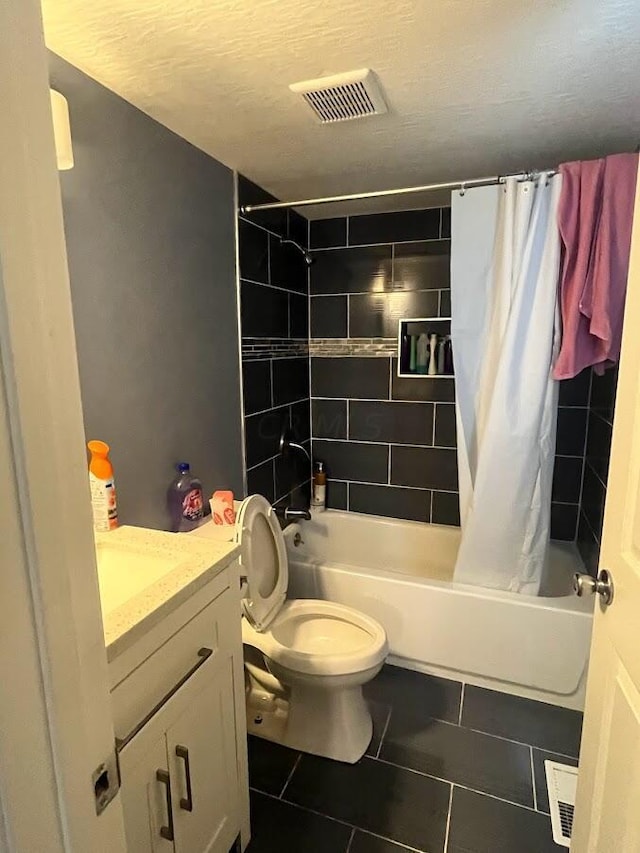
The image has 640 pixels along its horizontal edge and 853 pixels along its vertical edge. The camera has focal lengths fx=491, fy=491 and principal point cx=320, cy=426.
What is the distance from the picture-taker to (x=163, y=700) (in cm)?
102

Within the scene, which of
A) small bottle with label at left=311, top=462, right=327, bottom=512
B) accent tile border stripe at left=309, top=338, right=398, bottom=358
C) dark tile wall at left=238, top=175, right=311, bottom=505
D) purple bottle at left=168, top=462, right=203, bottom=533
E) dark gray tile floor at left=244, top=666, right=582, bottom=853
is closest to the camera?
dark gray tile floor at left=244, top=666, right=582, bottom=853

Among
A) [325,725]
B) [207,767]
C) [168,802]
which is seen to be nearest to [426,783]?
[325,725]

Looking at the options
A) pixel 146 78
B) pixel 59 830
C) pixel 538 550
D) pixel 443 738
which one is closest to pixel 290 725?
pixel 443 738

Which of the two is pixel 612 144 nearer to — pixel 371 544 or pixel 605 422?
pixel 605 422

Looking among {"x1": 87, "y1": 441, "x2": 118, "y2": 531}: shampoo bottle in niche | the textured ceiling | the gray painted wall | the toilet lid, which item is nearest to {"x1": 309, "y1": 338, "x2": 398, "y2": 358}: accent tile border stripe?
the gray painted wall

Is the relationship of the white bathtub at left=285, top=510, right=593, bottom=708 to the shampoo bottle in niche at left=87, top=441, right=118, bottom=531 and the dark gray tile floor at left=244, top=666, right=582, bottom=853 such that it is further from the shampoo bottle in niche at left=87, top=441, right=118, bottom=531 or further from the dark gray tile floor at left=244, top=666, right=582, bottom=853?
the shampoo bottle in niche at left=87, top=441, right=118, bottom=531

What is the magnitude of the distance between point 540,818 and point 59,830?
1.57 m

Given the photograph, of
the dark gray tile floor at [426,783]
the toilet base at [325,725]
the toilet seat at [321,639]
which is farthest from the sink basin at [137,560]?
the dark gray tile floor at [426,783]

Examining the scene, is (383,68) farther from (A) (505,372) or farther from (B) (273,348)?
(B) (273,348)

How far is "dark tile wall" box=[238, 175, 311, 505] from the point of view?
2.21 metres

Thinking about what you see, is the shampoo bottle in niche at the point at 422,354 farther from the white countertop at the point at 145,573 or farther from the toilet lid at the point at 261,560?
the white countertop at the point at 145,573

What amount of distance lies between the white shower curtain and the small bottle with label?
101cm

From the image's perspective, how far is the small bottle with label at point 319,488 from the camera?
296 cm

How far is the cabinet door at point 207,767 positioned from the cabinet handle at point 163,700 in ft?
0.17
